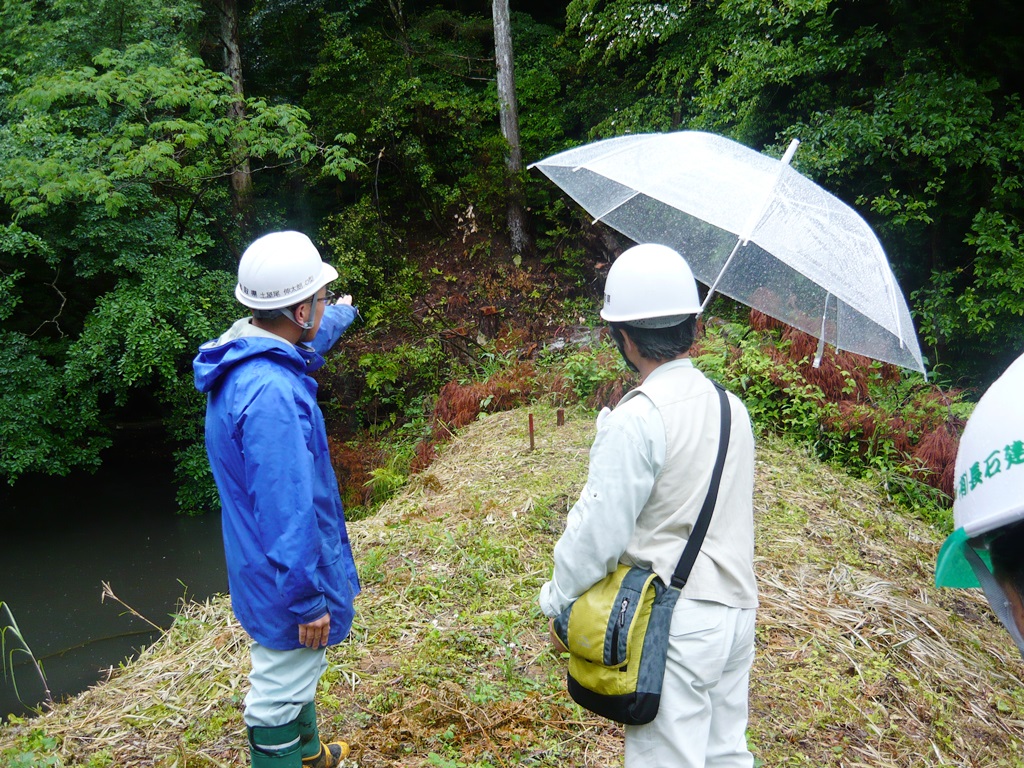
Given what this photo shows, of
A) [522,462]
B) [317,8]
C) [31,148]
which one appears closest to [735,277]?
[522,462]

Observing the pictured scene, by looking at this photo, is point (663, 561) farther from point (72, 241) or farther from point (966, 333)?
point (72, 241)

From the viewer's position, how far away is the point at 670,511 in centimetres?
180

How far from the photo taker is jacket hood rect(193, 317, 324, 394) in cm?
223

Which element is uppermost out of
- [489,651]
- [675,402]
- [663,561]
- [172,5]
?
[172,5]

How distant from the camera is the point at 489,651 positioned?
11.2 ft

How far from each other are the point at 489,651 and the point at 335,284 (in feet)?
26.9

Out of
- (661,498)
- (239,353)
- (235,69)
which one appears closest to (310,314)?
(239,353)

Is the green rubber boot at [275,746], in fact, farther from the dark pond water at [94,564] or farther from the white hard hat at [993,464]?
the dark pond water at [94,564]

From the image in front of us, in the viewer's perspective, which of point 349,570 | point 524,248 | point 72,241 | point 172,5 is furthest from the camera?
point 524,248

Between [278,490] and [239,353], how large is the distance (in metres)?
0.43

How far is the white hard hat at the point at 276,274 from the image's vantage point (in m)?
2.31

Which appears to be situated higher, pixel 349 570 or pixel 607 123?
pixel 607 123

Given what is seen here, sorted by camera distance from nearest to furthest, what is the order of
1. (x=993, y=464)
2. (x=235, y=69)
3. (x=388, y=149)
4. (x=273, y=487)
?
(x=993, y=464), (x=273, y=487), (x=235, y=69), (x=388, y=149)

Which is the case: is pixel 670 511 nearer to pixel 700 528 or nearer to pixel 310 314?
pixel 700 528
